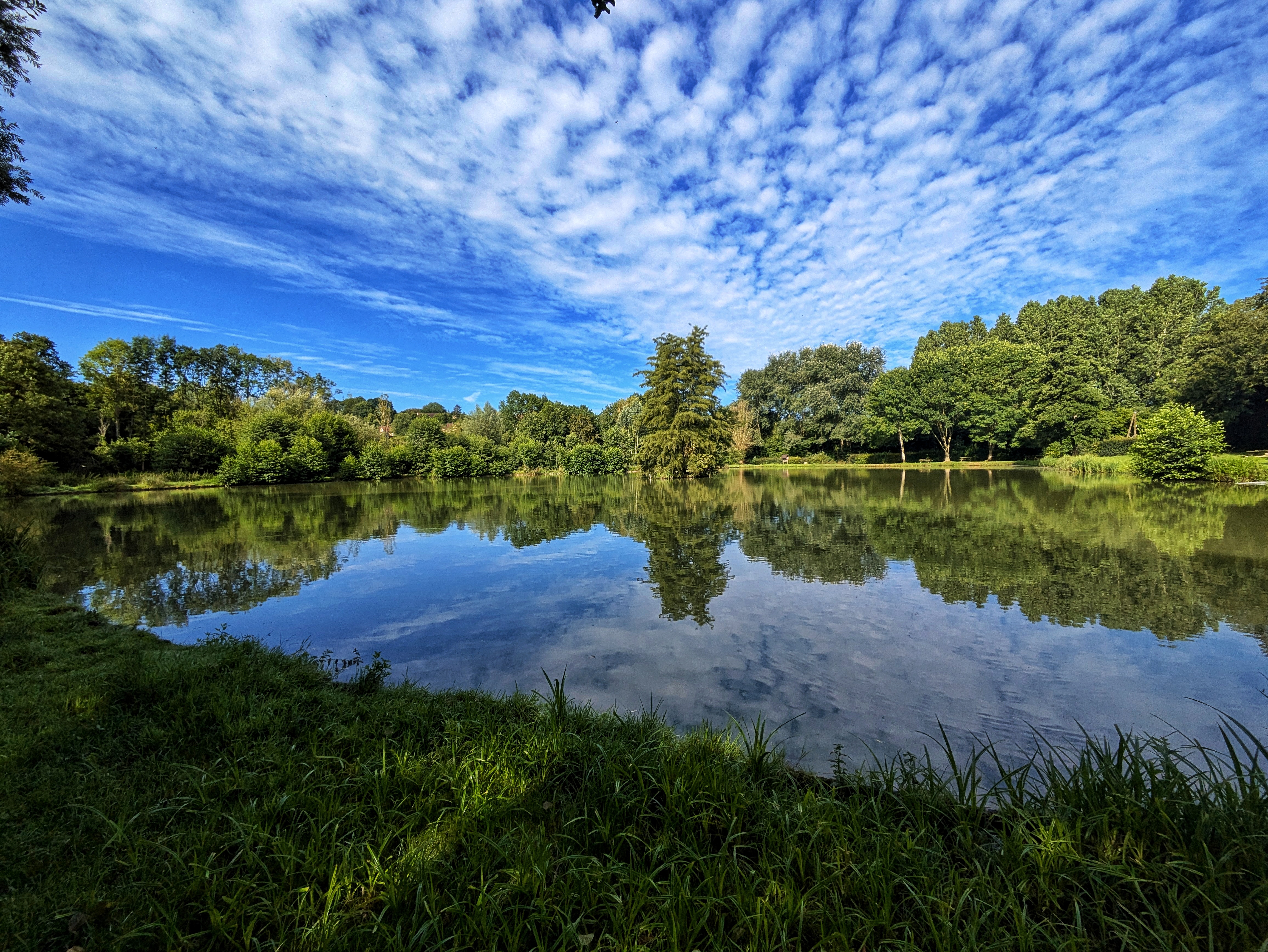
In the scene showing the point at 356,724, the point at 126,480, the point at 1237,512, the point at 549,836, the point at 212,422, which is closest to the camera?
the point at 549,836

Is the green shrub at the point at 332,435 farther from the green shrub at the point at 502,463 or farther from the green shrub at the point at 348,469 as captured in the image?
the green shrub at the point at 502,463

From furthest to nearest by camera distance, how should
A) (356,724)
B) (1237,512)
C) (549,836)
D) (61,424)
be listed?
(61,424) < (1237,512) < (356,724) < (549,836)

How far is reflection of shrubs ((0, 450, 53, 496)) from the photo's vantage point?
20422 mm

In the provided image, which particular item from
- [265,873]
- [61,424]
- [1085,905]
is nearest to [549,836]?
[265,873]

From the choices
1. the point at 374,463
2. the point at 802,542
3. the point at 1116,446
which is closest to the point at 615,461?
the point at 374,463

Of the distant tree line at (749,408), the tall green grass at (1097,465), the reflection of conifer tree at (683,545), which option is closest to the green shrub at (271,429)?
the distant tree line at (749,408)

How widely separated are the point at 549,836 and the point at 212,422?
5410cm

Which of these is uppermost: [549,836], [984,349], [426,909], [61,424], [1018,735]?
[984,349]

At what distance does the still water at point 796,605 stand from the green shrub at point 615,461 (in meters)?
30.9

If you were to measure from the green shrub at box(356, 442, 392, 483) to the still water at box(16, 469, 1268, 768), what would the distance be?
85.5 ft

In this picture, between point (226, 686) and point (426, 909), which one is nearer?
point (426, 909)

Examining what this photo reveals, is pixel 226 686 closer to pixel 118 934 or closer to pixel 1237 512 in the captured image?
pixel 118 934

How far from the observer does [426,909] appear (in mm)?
1799

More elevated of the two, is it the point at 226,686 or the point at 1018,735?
the point at 226,686
